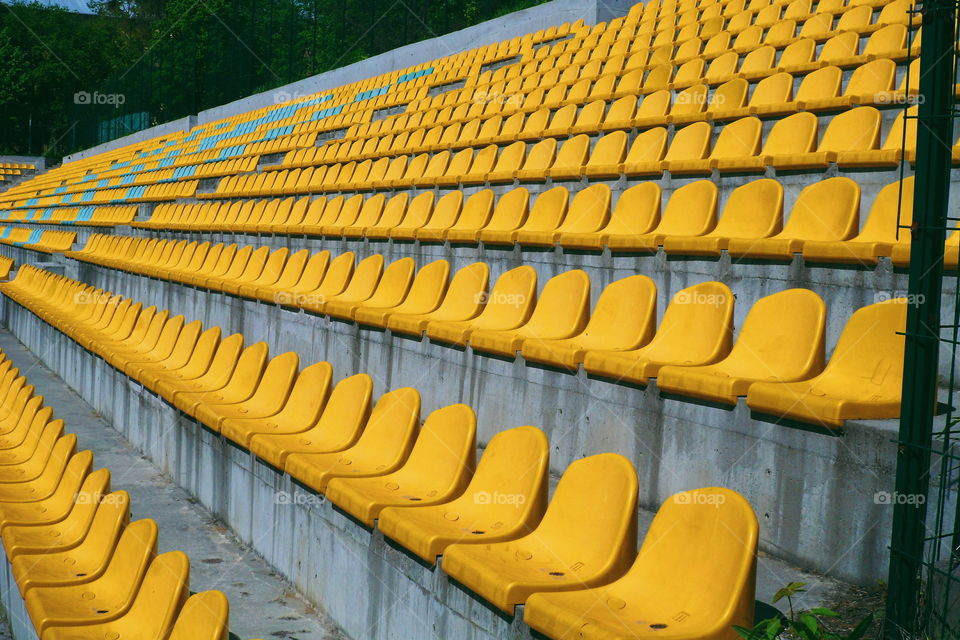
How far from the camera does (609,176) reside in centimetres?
407

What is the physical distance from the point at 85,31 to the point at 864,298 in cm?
3844

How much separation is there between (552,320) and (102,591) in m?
1.52

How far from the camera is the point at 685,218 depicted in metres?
→ 3.23

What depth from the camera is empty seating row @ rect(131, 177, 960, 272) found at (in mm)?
2468

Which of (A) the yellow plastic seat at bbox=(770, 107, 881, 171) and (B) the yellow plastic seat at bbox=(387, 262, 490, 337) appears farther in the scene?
(B) the yellow plastic seat at bbox=(387, 262, 490, 337)

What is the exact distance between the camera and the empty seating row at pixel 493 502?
1.41 meters

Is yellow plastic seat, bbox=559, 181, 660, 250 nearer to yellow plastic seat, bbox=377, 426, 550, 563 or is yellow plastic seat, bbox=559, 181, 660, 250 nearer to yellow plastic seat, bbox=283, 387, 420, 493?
yellow plastic seat, bbox=283, 387, 420, 493

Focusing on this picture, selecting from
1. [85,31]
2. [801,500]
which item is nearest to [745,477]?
[801,500]

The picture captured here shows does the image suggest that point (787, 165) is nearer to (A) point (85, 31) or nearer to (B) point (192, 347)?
(B) point (192, 347)

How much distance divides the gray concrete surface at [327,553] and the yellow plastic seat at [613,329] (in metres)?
0.51

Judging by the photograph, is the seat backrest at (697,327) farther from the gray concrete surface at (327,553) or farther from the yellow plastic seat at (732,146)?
the yellow plastic seat at (732,146)
